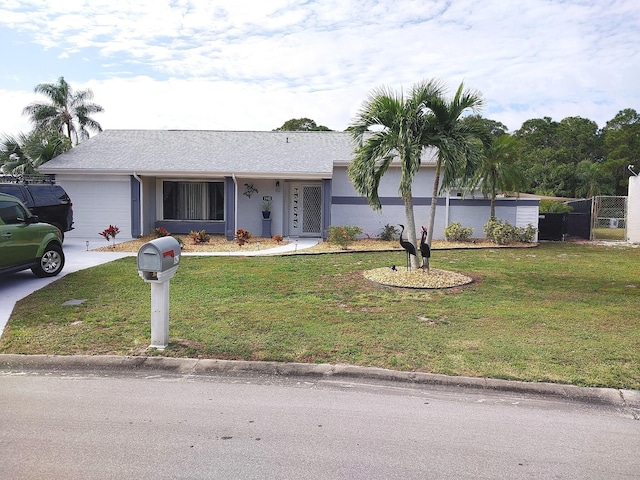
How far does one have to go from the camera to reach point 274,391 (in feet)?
16.5

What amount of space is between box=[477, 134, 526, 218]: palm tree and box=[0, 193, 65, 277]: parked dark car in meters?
12.3

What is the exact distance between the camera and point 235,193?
17.8 m

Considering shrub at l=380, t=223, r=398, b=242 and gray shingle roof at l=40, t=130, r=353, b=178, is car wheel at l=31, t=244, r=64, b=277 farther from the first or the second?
shrub at l=380, t=223, r=398, b=242

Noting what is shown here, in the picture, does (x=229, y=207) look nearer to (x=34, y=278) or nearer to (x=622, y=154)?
(x=34, y=278)

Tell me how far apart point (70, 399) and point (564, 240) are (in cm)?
1947

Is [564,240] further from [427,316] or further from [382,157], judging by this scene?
[427,316]

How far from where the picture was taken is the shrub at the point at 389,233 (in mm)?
18359

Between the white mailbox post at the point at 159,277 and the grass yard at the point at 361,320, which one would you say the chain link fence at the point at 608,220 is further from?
the white mailbox post at the point at 159,277

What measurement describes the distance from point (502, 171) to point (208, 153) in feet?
34.6

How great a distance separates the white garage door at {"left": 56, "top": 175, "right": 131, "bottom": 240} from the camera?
18.5 m

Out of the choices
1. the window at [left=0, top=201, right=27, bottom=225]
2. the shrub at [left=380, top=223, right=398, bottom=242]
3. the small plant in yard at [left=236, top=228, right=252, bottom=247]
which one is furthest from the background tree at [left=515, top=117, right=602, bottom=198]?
the window at [left=0, top=201, right=27, bottom=225]

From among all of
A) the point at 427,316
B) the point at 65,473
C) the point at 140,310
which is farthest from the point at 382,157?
the point at 65,473

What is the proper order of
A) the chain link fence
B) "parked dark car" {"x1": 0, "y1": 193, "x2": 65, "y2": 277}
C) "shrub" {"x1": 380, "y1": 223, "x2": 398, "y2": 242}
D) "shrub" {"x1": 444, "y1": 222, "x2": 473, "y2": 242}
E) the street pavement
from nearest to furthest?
the street pavement, "parked dark car" {"x1": 0, "y1": 193, "x2": 65, "y2": 277}, "shrub" {"x1": 444, "y1": 222, "x2": 473, "y2": 242}, "shrub" {"x1": 380, "y1": 223, "x2": 398, "y2": 242}, the chain link fence

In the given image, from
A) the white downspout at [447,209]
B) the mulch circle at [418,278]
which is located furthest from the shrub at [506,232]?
the mulch circle at [418,278]
